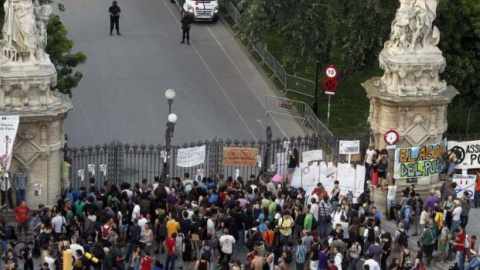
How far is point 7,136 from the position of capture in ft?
124

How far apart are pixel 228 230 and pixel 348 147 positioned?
6.57 meters

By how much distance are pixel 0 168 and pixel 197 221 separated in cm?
573

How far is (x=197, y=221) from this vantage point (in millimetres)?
37125

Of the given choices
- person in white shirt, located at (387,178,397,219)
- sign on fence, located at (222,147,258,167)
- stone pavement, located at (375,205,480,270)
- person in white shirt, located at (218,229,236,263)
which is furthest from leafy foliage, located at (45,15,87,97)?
person in white shirt, located at (387,178,397,219)

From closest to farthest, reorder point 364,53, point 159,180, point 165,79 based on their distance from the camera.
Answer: point 159,180, point 364,53, point 165,79

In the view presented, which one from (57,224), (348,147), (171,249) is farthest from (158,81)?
(171,249)

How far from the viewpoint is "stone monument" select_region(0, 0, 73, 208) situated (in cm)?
3797

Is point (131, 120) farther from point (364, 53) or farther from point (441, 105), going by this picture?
point (441, 105)

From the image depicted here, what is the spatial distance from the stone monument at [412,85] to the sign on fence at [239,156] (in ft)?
12.4

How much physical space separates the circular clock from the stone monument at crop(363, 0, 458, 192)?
27 centimetres

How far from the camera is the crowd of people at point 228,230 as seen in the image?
35.8 metres

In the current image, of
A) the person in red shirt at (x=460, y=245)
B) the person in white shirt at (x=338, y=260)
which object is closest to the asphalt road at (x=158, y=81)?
the person in red shirt at (x=460, y=245)

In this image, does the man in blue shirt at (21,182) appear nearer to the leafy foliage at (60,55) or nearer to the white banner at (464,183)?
the leafy foliage at (60,55)

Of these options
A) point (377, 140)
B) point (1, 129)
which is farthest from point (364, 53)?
point (1, 129)
